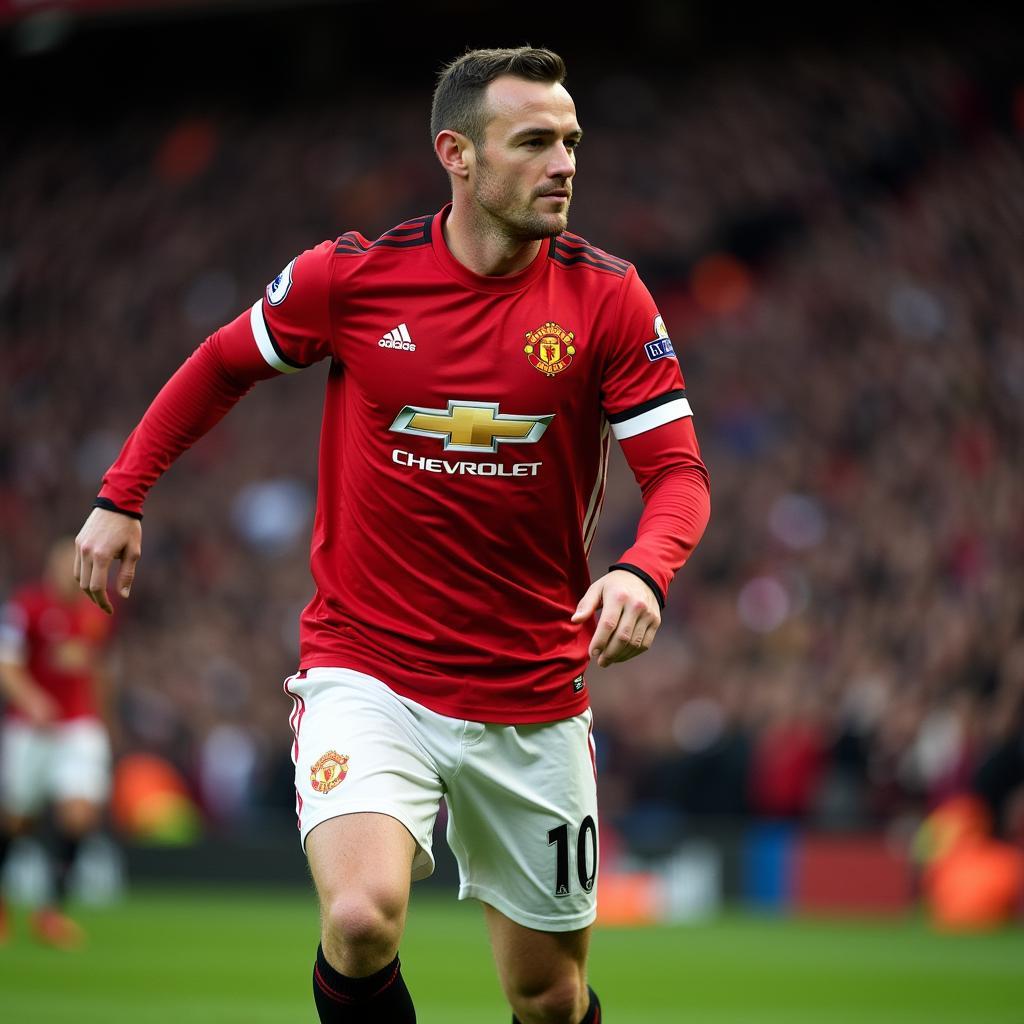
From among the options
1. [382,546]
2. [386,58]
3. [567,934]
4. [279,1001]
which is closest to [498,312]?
[382,546]

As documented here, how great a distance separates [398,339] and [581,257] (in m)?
0.55

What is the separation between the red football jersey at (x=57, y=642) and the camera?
37.1 ft

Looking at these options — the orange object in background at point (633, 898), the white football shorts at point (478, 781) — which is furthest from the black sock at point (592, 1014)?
the orange object in background at point (633, 898)

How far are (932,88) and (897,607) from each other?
6.65 metres

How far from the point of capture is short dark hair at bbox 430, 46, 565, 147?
471 cm

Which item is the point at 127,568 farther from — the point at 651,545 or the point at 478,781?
the point at 651,545

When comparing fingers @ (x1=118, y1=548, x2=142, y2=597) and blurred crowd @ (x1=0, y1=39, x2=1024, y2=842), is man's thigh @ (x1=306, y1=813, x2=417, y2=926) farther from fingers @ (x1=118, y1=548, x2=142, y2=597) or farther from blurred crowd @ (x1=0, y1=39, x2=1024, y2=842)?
blurred crowd @ (x1=0, y1=39, x2=1024, y2=842)

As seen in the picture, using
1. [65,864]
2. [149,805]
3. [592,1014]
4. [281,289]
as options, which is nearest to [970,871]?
[65,864]

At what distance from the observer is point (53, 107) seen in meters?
25.4

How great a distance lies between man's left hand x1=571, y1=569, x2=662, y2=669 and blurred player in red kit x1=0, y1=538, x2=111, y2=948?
7352 millimetres

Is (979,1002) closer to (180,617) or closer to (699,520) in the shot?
(699,520)

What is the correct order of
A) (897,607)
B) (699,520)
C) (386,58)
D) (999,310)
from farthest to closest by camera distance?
(386,58)
(999,310)
(897,607)
(699,520)

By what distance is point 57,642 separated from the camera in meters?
11.5

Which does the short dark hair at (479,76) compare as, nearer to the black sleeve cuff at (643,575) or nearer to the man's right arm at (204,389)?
the man's right arm at (204,389)
